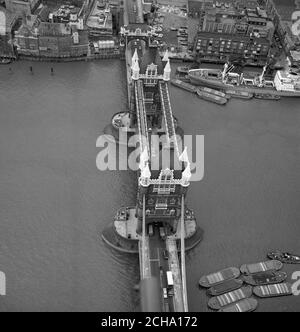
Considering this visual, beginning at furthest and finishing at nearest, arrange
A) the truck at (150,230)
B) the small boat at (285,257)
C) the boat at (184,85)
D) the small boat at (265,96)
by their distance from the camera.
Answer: the small boat at (265,96), the boat at (184,85), the small boat at (285,257), the truck at (150,230)

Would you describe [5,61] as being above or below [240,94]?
above

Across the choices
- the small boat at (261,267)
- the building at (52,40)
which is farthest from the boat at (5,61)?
the small boat at (261,267)

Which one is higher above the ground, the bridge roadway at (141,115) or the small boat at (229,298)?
the bridge roadway at (141,115)

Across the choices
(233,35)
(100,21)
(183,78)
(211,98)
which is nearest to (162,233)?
(211,98)

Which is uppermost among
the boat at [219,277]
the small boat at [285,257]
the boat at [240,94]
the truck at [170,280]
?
the boat at [240,94]

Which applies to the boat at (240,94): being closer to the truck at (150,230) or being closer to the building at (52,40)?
the building at (52,40)

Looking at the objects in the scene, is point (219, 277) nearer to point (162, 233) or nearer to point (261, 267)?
point (261, 267)

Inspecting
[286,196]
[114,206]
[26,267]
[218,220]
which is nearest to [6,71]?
[114,206]
